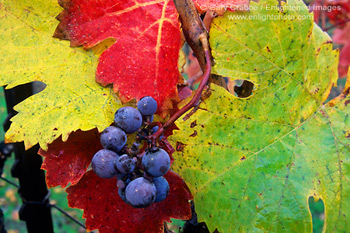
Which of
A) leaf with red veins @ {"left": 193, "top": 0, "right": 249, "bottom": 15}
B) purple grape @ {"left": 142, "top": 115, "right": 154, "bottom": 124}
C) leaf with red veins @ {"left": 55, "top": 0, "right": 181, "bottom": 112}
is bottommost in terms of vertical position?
purple grape @ {"left": 142, "top": 115, "right": 154, "bottom": 124}

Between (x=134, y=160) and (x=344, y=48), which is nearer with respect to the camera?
(x=134, y=160)

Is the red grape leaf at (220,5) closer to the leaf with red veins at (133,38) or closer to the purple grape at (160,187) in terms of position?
the leaf with red veins at (133,38)

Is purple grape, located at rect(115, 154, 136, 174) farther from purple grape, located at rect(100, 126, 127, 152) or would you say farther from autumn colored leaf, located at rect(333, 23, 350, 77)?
autumn colored leaf, located at rect(333, 23, 350, 77)

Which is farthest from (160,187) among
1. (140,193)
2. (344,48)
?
(344,48)

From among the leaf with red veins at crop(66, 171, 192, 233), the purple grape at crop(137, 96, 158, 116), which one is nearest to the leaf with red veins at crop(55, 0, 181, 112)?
the purple grape at crop(137, 96, 158, 116)

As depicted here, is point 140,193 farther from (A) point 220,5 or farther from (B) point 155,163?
(A) point 220,5

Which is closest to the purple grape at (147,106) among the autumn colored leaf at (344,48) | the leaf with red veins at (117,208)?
the leaf with red veins at (117,208)
